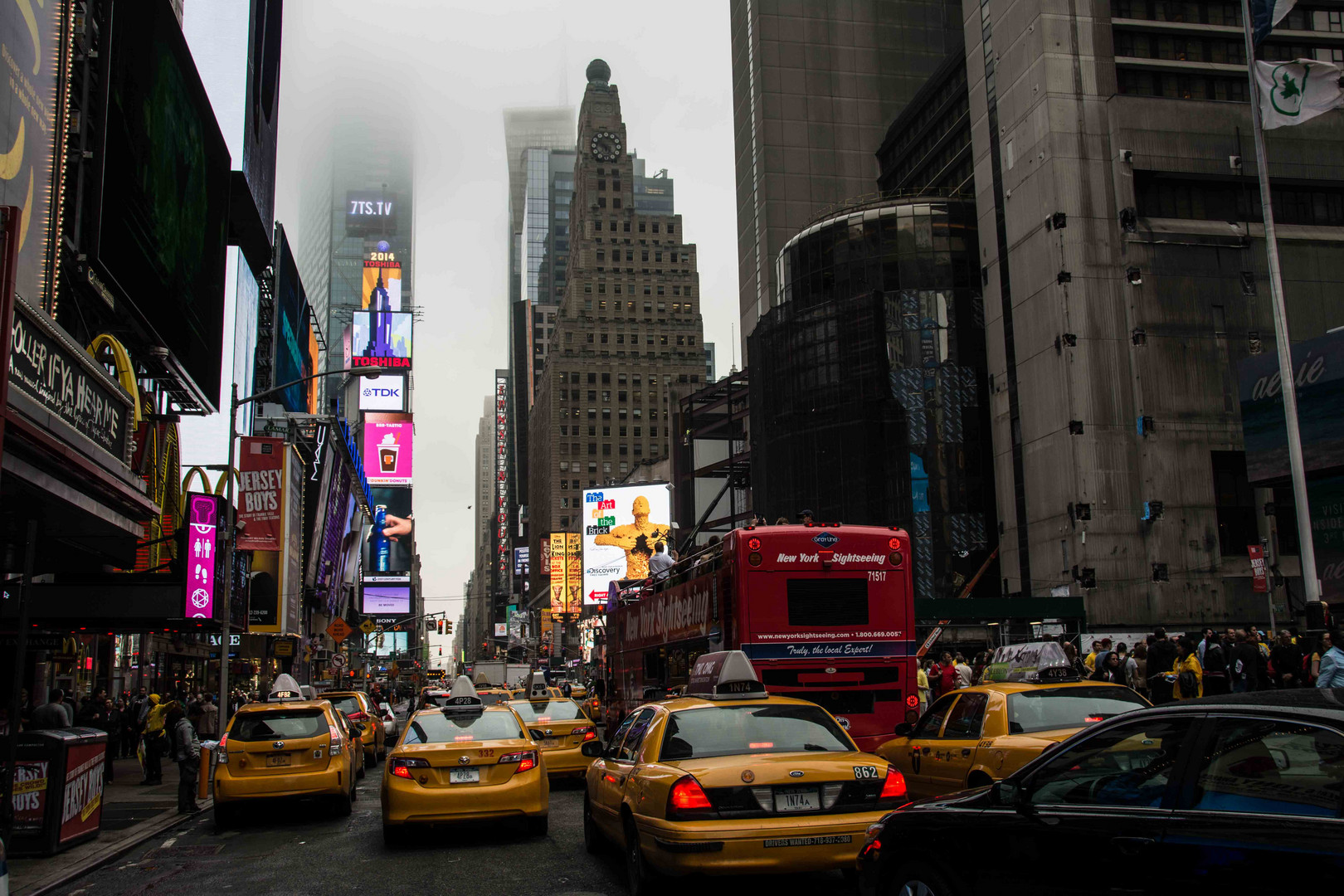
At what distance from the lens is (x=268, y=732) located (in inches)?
600

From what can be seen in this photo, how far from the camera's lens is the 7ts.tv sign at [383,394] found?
128000 millimetres

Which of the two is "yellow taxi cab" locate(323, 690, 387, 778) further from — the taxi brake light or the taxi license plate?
the taxi license plate

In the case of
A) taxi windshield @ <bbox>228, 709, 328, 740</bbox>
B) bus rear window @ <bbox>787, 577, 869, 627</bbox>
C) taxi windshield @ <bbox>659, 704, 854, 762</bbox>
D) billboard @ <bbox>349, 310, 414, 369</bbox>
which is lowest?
taxi windshield @ <bbox>228, 709, 328, 740</bbox>

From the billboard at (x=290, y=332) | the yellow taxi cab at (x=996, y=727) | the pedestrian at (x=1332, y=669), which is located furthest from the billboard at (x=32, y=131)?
the billboard at (x=290, y=332)

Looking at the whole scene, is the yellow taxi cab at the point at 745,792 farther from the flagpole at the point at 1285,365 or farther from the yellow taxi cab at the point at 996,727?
the flagpole at the point at 1285,365

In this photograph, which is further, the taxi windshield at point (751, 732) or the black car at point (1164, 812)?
the taxi windshield at point (751, 732)

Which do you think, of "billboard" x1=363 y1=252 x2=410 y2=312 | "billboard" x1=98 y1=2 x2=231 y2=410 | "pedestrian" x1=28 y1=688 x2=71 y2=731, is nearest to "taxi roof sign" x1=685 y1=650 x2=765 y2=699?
"pedestrian" x1=28 y1=688 x2=71 y2=731

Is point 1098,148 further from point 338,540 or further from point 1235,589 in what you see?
point 338,540

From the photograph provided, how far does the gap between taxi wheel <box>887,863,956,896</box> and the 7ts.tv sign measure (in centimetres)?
12538

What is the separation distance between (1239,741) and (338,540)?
68228 mm

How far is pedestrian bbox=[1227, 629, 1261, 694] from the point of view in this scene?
18.0 m

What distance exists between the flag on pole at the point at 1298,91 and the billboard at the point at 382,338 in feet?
371

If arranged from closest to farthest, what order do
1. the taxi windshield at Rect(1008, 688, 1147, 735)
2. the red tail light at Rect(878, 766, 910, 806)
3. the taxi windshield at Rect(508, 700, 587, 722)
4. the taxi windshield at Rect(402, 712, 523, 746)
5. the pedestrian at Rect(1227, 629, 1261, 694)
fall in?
the red tail light at Rect(878, 766, 910, 806) < the taxi windshield at Rect(1008, 688, 1147, 735) < the taxi windshield at Rect(402, 712, 523, 746) < the pedestrian at Rect(1227, 629, 1261, 694) < the taxi windshield at Rect(508, 700, 587, 722)

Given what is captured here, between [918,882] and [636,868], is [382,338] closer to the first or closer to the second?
[636,868]
